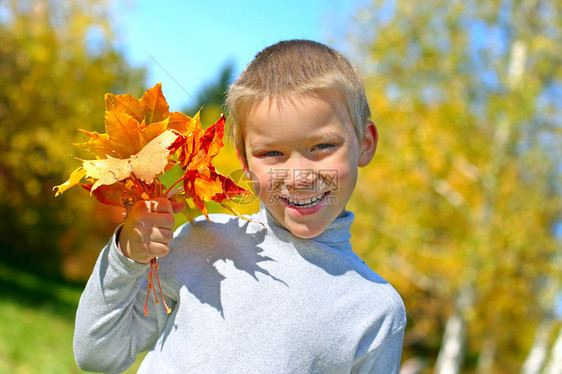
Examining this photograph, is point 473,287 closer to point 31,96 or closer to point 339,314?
point 339,314

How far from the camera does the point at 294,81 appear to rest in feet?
4.19

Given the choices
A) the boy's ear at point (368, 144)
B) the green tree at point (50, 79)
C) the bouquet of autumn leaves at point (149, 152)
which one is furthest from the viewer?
the green tree at point (50, 79)

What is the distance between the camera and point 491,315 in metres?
9.41

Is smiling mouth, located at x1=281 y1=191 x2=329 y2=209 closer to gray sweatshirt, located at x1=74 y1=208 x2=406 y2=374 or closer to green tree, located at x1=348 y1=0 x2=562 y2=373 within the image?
gray sweatshirt, located at x1=74 y1=208 x2=406 y2=374

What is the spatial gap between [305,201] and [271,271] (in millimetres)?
200

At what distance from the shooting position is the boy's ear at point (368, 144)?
1459 mm

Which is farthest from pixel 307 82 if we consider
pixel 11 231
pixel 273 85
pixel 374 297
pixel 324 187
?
pixel 11 231

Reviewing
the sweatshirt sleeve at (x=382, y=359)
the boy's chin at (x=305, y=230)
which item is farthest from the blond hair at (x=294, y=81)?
the sweatshirt sleeve at (x=382, y=359)

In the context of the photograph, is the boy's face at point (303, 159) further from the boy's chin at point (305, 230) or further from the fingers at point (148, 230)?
the fingers at point (148, 230)

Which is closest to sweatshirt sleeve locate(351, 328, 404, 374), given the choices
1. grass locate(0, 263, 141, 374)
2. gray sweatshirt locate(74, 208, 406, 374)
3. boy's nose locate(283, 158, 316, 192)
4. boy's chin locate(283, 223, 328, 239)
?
gray sweatshirt locate(74, 208, 406, 374)

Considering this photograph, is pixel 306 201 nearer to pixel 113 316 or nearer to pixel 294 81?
pixel 294 81

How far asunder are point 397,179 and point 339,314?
6.37 meters

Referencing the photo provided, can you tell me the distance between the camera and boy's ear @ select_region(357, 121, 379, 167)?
146 centimetres

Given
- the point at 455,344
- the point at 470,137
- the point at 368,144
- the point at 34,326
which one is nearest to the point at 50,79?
the point at 34,326
